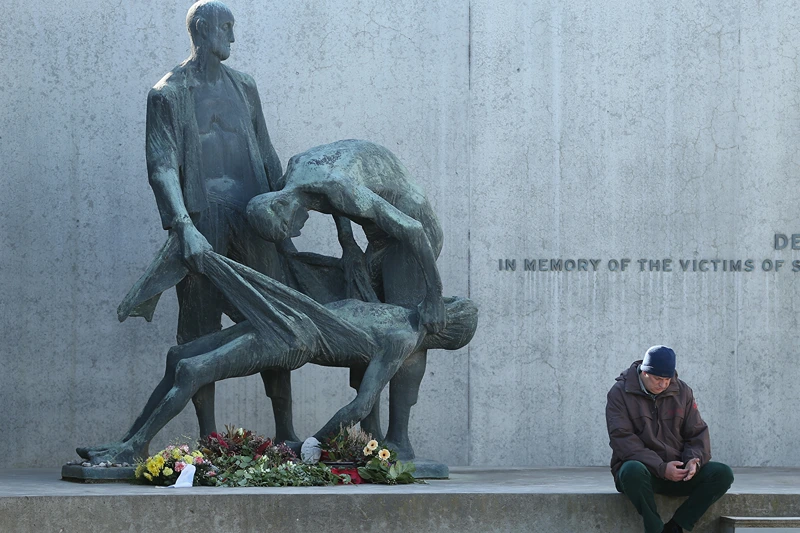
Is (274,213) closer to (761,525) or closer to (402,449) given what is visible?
(402,449)

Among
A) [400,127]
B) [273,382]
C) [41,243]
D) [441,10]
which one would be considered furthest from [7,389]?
[441,10]

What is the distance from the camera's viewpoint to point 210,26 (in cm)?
760

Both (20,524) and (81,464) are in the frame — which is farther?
(81,464)

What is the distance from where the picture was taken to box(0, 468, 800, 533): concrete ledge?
6.05m

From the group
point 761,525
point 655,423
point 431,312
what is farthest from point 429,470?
point 761,525

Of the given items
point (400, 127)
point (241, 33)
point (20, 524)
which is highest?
point (241, 33)

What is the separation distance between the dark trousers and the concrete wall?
3419mm

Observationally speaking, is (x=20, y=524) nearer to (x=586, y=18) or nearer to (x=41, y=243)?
(x=41, y=243)

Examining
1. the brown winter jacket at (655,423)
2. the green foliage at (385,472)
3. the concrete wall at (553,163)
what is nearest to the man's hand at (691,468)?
the brown winter jacket at (655,423)

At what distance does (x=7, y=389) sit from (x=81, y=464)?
258 centimetres

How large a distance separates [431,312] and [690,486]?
171 cm

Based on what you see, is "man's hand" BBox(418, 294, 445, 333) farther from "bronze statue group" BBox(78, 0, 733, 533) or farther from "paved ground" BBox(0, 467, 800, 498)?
"paved ground" BBox(0, 467, 800, 498)

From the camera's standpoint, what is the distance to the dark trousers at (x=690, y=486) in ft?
20.3

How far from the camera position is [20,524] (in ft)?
19.6
